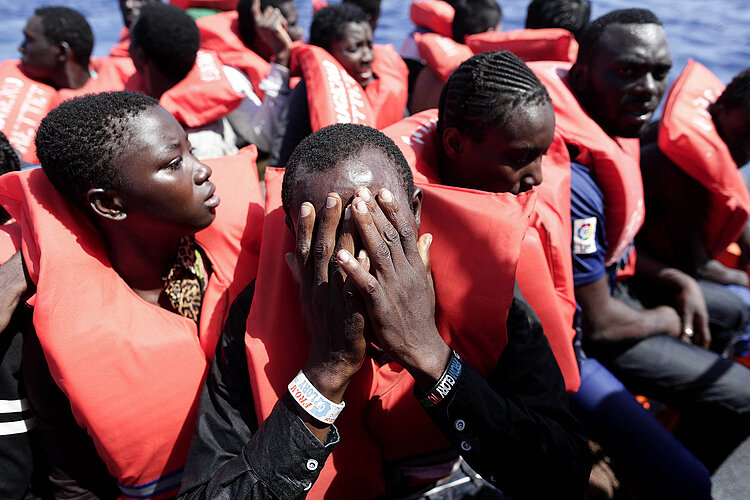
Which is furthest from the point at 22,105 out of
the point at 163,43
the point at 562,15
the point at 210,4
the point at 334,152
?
the point at 562,15

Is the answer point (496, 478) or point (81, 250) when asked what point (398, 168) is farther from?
point (81, 250)

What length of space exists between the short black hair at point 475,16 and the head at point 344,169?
138 inches

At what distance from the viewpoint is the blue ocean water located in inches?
273

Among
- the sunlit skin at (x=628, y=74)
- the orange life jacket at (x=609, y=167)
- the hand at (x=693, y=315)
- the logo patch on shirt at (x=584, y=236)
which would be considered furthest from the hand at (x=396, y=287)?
the hand at (x=693, y=315)

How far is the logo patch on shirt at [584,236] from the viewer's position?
6.99ft

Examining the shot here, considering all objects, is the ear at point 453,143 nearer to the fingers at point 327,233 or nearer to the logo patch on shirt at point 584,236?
the logo patch on shirt at point 584,236

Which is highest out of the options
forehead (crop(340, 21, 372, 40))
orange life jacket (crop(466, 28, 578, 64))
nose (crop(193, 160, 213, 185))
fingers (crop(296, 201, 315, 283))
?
fingers (crop(296, 201, 315, 283))

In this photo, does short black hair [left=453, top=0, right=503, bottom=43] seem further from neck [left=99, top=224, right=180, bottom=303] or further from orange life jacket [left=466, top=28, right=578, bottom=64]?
neck [left=99, top=224, right=180, bottom=303]

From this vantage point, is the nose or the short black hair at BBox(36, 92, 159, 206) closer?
the short black hair at BBox(36, 92, 159, 206)

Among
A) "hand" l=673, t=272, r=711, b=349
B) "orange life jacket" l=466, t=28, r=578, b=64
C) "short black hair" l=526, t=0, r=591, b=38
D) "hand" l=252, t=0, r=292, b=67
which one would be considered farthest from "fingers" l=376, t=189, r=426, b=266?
"short black hair" l=526, t=0, r=591, b=38

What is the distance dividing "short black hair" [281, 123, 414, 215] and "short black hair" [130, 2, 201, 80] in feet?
6.79

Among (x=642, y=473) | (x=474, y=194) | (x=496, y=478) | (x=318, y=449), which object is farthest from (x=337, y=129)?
(x=642, y=473)

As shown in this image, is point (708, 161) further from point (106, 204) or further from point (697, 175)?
point (106, 204)

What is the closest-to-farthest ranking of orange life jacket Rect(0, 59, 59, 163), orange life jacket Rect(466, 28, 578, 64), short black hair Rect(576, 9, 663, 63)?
short black hair Rect(576, 9, 663, 63), orange life jacket Rect(0, 59, 59, 163), orange life jacket Rect(466, 28, 578, 64)
